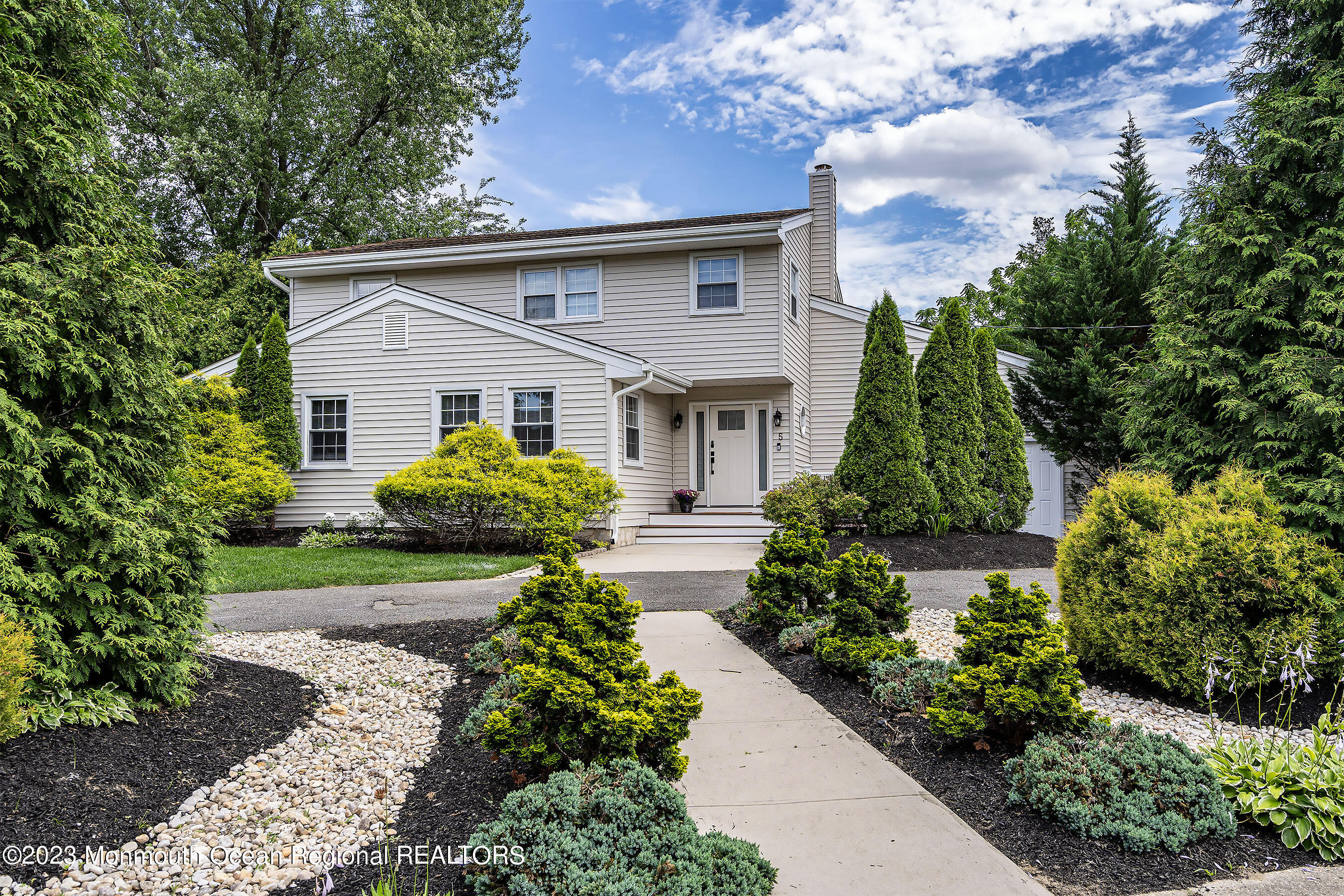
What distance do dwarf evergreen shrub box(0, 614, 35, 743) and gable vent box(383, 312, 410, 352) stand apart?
11.2 meters

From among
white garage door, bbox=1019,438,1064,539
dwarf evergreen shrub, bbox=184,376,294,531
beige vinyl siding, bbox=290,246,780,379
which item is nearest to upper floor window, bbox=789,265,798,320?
beige vinyl siding, bbox=290,246,780,379

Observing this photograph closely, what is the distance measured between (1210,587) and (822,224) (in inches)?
567

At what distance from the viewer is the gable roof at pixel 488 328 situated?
41.3 feet

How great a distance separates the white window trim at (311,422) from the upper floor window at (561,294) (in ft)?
13.1

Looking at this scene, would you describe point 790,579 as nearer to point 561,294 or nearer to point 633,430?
point 633,430

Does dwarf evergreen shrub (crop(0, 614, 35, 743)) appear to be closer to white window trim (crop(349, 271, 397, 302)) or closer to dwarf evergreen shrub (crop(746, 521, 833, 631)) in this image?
dwarf evergreen shrub (crop(746, 521, 833, 631))

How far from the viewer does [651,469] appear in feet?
47.9

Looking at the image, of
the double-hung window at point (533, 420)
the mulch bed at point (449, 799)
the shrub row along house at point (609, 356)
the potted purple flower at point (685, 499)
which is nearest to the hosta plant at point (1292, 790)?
the mulch bed at point (449, 799)

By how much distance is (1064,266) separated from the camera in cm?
1557

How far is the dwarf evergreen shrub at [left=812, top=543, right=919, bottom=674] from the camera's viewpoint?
4.46m

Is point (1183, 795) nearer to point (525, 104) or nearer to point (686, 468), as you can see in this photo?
point (686, 468)

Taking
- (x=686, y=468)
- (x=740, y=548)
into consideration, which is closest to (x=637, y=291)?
(x=686, y=468)

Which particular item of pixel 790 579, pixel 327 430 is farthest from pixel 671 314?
pixel 790 579

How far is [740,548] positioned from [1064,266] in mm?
10001
